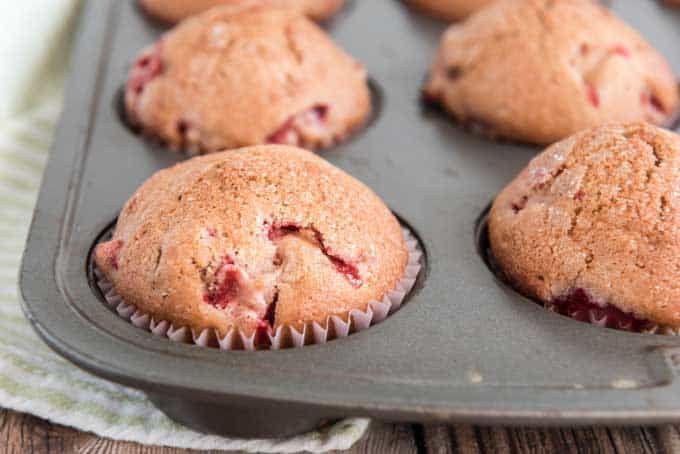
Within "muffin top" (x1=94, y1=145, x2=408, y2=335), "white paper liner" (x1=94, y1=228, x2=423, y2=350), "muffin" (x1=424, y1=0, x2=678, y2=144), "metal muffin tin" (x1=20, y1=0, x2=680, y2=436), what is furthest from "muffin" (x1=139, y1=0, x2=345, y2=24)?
"white paper liner" (x1=94, y1=228, x2=423, y2=350)

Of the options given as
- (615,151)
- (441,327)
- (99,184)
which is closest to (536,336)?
(441,327)

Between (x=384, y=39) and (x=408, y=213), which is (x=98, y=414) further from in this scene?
(x=384, y=39)

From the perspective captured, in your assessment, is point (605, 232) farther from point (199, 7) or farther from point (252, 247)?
point (199, 7)

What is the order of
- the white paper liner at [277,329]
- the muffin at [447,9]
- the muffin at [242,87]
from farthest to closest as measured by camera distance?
the muffin at [447,9] → the muffin at [242,87] → the white paper liner at [277,329]

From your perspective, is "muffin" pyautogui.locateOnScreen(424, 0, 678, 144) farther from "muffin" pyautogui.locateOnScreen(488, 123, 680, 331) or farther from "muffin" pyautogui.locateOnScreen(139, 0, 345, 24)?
"muffin" pyautogui.locateOnScreen(139, 0, 345, 24)

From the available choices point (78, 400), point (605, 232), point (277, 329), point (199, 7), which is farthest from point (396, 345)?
point (199, 7)

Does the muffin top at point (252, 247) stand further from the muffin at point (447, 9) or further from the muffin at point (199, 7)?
the muffin at point (447, 9)

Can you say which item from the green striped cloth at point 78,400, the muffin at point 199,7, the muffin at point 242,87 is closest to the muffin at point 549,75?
the muffin at point 242,87
